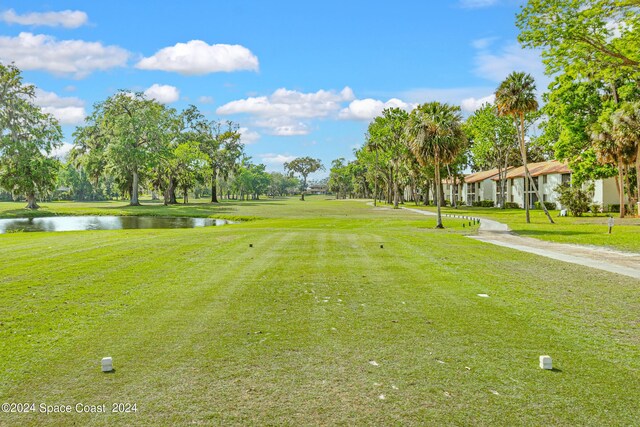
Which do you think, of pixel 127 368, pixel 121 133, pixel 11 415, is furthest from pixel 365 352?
pixel 121 133

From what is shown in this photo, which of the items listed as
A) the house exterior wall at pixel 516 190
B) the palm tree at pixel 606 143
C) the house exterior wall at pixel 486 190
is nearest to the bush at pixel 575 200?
the palm tree at pixel 606 143

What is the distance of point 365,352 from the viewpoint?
7.07m

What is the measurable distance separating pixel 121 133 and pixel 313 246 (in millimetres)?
67335

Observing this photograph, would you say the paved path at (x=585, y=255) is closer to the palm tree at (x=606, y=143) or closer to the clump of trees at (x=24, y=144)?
the palm tree at (x=606, y=143)

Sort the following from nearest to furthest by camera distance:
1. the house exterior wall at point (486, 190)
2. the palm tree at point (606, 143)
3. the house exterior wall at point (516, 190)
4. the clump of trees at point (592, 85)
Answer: the clump of trees at point (592, 85), the palm tree at point (606, 143), the house exterior wall at point (516, 190), the house exterior wall at point (486, 190)

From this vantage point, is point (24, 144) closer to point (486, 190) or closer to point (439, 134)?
point (439, 134)

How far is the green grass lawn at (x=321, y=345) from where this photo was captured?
533 centimetres

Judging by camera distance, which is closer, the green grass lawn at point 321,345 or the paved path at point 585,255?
the green grass lawn at point 321,345

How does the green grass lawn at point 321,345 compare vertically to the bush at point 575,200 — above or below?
below

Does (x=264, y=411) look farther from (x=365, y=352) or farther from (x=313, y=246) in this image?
(x=313, y=246)

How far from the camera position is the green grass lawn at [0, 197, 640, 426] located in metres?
5.33

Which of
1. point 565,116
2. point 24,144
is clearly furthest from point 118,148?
point 565,116

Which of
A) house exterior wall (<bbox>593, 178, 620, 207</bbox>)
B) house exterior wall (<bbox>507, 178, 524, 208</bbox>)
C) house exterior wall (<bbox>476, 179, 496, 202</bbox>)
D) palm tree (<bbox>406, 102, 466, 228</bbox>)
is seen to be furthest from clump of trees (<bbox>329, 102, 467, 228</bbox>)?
house exterior wall (<bbox>593, 178, 620, 207</bbox>)

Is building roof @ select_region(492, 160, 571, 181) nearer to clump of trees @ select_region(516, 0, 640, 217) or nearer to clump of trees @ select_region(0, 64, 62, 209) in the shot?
clump of trees @ select_region(516, 0, 640, 217)
